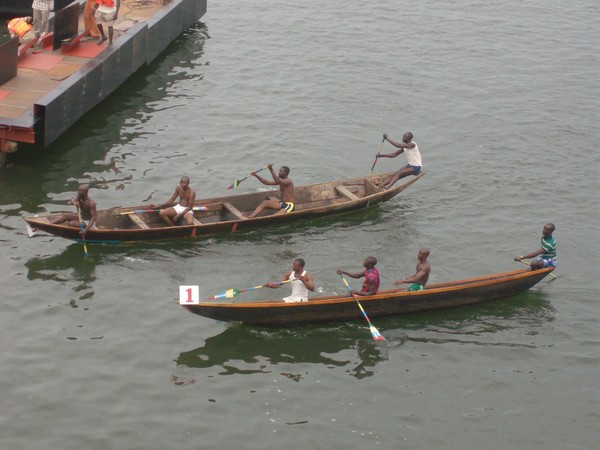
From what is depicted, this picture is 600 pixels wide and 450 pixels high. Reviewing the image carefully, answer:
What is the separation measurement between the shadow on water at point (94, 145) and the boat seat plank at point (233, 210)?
3335 millimetres

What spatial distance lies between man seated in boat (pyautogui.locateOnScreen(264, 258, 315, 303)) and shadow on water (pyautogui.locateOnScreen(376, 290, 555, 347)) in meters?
1.74

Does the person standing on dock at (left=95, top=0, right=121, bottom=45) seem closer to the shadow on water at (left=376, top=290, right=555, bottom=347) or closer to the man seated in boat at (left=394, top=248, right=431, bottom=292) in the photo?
the man seated in boat at (left=394, top=248, right=431, bottom=292)

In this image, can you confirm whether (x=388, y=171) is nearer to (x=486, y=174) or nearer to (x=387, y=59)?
(x=486, y=174)

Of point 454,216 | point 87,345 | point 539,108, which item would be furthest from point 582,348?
point 539,108

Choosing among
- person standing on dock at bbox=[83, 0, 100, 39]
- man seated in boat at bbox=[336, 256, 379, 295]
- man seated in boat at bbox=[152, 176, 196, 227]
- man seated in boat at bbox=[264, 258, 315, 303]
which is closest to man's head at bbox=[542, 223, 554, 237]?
man seated in boat at bbox=[336, 256, 379, 295]

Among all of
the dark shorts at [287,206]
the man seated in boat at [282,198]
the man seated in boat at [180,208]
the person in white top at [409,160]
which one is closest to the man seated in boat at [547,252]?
the person in white top at [409,160]

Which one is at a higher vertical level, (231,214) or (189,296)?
(189,296)

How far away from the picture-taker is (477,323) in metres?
20.8

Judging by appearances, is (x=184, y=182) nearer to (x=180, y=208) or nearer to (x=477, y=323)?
(x=180, y=208)

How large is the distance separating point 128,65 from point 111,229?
30.8 ft

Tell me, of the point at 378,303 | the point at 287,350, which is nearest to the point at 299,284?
the point at 287,350

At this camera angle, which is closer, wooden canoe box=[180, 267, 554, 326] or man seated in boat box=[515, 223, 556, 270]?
wooden canoe box=[180, 267, 554, 326]

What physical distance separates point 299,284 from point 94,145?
33.3 ft

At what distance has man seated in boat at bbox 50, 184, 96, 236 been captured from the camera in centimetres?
2181
